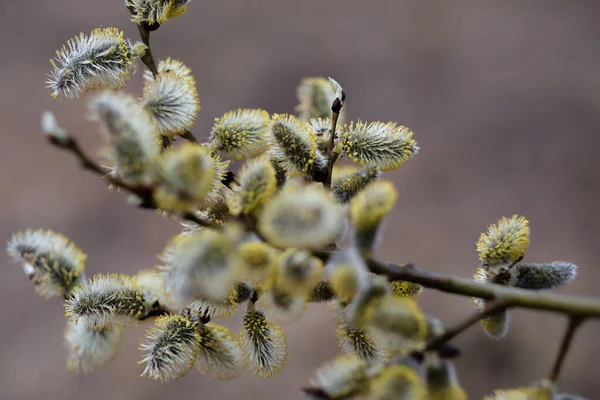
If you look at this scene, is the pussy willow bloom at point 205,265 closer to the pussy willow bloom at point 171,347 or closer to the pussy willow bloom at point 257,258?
the pussy willow bloom at point 257,258

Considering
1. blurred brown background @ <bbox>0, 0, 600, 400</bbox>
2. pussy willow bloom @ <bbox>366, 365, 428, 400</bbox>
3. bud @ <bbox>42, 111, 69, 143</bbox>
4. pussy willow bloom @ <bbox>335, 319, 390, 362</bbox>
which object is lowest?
pussy willow bloom @ <bbox>366, 365, 428, 400</bbox>

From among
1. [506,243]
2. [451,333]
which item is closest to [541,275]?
[506,243]

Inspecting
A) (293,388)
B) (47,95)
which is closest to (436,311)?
(293,388)

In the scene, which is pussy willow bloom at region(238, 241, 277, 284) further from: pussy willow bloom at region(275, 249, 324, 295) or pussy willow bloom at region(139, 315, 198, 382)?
pussy willow bloom at region(139, 315, 198, 382)

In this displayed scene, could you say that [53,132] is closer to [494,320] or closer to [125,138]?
[125,138]

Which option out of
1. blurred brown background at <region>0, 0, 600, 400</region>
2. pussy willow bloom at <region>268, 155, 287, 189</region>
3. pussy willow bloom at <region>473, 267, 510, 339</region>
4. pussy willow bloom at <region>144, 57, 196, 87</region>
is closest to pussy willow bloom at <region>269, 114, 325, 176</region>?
pussy willow bloom at <region>268, 155, 287, 189</region>

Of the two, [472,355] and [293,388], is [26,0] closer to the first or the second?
[293,388]
